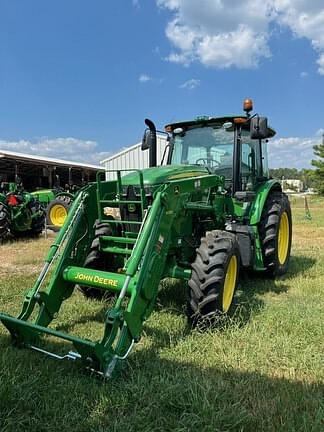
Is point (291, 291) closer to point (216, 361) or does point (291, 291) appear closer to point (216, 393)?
point (216, 361)

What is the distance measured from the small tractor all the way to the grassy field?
20 cm

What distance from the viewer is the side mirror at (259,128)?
4932 millimetres

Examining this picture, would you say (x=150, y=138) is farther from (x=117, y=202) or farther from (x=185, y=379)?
(x=185, y=379)

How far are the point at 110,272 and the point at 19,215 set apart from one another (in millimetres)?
7814

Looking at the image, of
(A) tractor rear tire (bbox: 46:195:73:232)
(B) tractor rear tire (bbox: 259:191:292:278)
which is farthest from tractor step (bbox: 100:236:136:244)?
(A) tractor rear tire (bbox: 46:195:73:232)

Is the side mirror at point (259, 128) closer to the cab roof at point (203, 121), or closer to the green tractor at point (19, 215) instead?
the cab roof at point (203, 121)

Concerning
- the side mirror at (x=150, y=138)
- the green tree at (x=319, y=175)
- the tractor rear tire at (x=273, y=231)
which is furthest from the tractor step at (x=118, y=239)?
the green tree at (x=319, y=175)

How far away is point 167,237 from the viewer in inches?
149

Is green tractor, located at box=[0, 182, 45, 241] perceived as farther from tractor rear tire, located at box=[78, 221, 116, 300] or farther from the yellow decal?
the yellow decal

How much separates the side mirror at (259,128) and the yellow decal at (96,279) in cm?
265

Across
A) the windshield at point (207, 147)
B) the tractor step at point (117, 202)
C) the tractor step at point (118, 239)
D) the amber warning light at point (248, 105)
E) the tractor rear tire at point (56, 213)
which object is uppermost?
the amber warning light at point (248, 105)

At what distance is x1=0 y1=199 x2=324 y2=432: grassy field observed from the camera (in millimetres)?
2439

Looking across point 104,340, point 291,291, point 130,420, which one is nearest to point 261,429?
point 130,420

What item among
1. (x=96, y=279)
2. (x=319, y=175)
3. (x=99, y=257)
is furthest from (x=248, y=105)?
(x=319, y=175)
